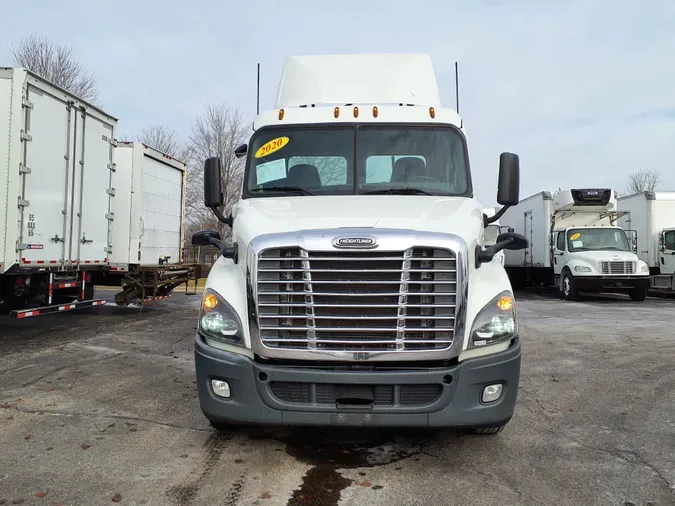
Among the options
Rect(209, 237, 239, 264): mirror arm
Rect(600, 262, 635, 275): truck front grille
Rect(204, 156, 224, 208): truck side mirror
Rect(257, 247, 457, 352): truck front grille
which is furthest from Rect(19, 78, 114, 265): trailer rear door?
Rect(600, 262, 635, 275): truck front grille

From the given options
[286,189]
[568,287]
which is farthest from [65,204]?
[568,287]

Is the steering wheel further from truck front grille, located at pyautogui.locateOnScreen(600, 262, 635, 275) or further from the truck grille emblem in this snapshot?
truck front grille, located at pyautogui.locateOnScreen(600, 262, 635, 275)

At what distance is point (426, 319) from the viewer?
144 inches

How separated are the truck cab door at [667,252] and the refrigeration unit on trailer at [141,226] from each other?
16.1 meters

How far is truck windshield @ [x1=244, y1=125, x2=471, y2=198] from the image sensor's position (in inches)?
188

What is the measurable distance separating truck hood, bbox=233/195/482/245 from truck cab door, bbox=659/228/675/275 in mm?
17037

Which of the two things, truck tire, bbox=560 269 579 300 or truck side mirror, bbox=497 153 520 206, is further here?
truck tire, bbox=560 269 579 300

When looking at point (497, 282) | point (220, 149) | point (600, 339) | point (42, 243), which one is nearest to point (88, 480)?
point (497, 282)

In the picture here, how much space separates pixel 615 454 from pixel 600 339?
564 cm

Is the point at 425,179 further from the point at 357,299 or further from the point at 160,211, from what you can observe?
the point at 160,211

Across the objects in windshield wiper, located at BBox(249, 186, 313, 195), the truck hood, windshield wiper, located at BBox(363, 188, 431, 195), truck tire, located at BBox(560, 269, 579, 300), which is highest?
windshield wiper, located at BBox(249, 186, 313, 195)

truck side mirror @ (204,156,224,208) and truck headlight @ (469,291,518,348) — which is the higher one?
truck side mirror @ (204,156,224,208)

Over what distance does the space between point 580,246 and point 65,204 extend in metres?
15.1

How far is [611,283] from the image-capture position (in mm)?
16500
